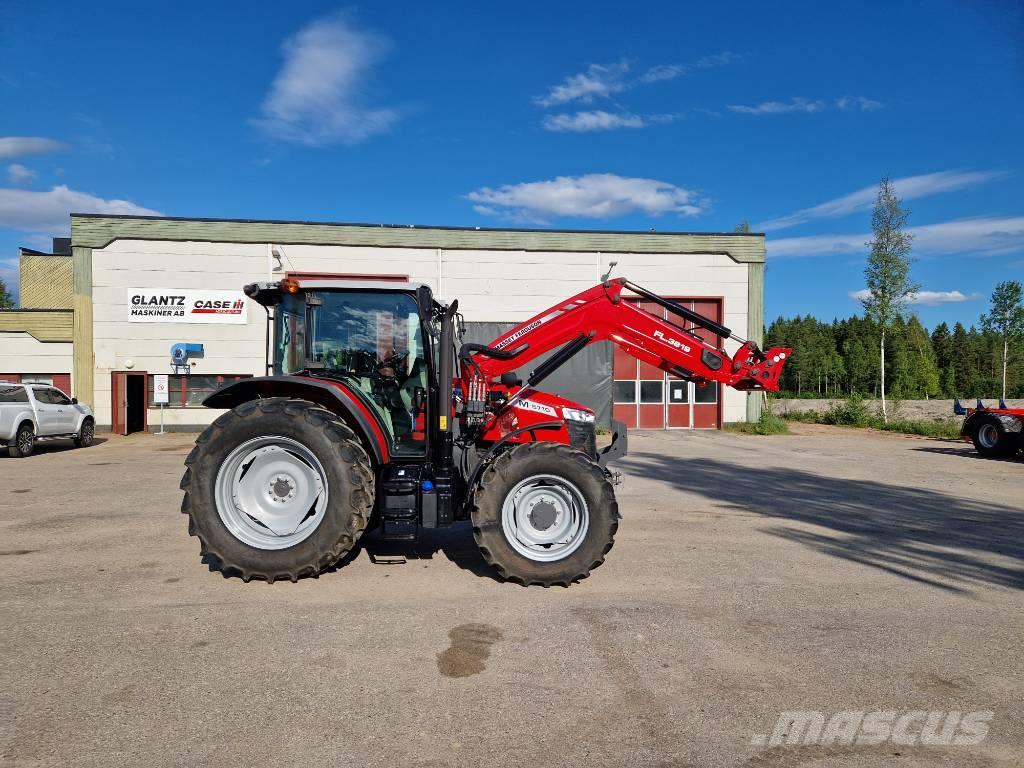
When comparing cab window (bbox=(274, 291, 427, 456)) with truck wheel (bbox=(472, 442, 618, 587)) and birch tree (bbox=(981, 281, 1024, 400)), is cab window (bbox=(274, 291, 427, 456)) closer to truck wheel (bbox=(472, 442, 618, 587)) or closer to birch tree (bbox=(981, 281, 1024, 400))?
truck wheel (bbox=(472, 442, 618, 587))

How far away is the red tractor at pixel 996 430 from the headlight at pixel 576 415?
1343 centimetres

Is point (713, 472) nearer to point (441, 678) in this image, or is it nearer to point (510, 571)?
point (510, 571)

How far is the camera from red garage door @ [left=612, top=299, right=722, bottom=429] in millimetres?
22047

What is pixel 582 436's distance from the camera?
6.00m

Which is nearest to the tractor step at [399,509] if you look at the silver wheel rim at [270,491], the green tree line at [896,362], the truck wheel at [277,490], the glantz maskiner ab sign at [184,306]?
the truck wheel at [277,490]

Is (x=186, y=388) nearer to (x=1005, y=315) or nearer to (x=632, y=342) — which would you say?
(x=632, y=342)

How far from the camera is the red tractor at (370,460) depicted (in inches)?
188

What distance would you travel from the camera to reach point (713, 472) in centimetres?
1177

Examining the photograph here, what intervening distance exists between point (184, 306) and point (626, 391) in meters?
15.5

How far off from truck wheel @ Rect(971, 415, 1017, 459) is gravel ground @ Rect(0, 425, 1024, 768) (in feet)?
29.7

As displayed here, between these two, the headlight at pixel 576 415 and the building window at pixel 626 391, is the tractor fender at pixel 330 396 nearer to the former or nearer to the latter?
the headlight at pixel 576 415

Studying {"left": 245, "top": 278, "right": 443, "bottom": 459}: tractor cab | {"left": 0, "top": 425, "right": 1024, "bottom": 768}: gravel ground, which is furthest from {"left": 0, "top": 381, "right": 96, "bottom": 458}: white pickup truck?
{"left": 245, "top": 278, "right": 443, "bottom": 459}: tractor cab

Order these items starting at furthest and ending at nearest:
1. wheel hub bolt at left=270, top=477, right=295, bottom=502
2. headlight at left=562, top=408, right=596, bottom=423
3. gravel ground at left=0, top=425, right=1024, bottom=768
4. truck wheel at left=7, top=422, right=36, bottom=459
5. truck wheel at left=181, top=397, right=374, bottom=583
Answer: truck wheel at left=7, top=422, right=36, bottom=459 → headlight at left=562, top=408, right=596, bottom=423 → wheel hub bolt at left=270, top=477, right=295, bottom=502 → truck wheel at left=181, top=397, right=374, bottom=583 → gravel ground at left=0, top=425, right=1024, bottom=768

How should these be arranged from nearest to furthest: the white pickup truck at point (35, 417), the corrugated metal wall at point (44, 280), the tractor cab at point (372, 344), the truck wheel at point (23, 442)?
the tractor cab at point (372, 344), the white pickup truck at point (35, 417), the truck wheel at point (23, 442), the corrugated metal wall at point (44, 280)
